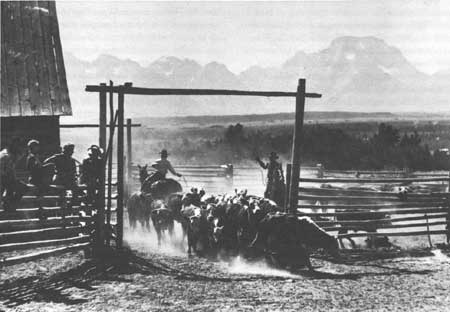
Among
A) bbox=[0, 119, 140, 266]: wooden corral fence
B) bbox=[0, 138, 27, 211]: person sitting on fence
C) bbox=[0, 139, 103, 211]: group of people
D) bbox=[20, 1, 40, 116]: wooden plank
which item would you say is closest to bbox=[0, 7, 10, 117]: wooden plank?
bbox=[20, 1, 40, 116]: wooden plank

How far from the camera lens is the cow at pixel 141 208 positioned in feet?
46.3

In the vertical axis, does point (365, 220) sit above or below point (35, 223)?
below

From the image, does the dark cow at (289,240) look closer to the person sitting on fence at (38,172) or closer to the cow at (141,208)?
the cow at (141,208)

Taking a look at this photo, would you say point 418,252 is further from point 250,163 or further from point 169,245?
point 250,163

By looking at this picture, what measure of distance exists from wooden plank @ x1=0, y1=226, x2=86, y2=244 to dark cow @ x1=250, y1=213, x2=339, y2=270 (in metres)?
3.98

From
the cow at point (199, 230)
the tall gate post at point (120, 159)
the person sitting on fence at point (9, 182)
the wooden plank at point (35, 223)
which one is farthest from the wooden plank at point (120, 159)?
the person sitting on fence at point (9, 182)

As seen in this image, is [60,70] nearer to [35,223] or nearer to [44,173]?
[44,173]

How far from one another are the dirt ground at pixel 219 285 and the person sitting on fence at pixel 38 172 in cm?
167

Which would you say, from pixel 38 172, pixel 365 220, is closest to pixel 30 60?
pixel 38 172

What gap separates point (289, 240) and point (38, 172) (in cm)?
559

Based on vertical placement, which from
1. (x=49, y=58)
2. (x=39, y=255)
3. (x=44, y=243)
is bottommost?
(x=39, y=255)

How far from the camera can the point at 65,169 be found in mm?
11148

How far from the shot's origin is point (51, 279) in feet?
29.8

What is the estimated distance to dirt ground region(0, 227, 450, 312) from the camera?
771 cm
